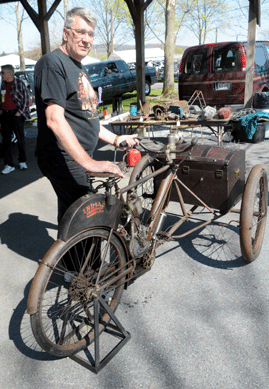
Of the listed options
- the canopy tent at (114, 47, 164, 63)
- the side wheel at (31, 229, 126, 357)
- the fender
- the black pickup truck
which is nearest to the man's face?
the side wheel at (31, 229, 126, 357)

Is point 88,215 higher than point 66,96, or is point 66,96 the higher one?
point 66,96

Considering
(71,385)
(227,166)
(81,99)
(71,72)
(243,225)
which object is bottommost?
(71,385)

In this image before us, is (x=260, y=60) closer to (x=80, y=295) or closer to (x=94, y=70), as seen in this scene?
(x=94, y=70)

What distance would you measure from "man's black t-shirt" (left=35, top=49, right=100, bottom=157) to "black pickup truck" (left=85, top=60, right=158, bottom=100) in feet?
46.2

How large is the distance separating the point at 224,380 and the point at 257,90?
9643 mm

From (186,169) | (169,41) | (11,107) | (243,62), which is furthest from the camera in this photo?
(169,41)

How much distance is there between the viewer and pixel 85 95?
2504 millimetres

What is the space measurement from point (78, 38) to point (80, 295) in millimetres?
1638

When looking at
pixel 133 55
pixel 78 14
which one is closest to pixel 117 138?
pixel 78 14

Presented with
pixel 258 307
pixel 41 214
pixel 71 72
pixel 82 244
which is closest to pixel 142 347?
pixel 82 244

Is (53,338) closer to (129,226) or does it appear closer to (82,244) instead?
(82,244)

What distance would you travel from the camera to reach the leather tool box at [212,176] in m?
3.29

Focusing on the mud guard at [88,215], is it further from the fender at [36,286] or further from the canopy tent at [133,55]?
the canopy tent at [133,55]

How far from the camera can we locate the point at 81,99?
2467mm
